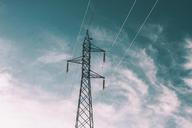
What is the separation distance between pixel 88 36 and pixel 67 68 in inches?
173

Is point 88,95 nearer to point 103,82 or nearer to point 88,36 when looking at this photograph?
point 103,82

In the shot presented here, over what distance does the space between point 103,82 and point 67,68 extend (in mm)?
4379

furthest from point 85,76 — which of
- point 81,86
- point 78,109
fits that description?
point 78,109

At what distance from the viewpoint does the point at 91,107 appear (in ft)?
113

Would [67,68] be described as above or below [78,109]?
above

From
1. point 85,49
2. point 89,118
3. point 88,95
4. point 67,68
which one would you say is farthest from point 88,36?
point 89,118

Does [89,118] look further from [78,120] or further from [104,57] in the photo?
[104,57]

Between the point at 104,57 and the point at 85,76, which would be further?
the point at 104,57

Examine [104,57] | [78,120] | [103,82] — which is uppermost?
[104,57]

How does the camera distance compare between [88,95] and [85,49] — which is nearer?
[88,95]

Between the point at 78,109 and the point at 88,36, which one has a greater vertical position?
the point at 88,36

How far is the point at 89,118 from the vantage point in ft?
112

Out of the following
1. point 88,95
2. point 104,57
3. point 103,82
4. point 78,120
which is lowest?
point 78,120

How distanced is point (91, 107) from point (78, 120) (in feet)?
5.94
